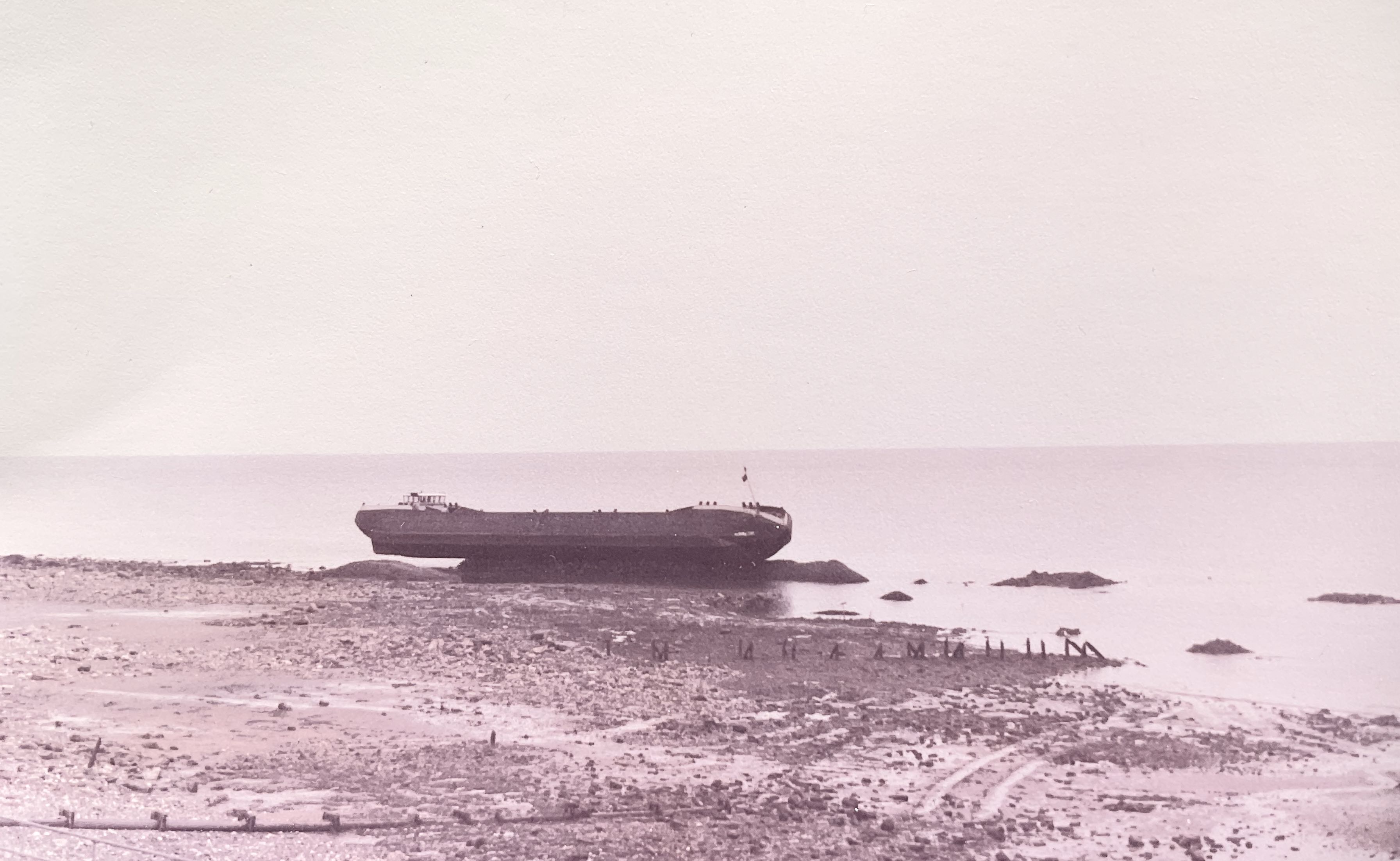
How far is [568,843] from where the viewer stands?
9453 millimetres

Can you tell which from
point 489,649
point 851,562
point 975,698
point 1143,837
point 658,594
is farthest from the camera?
point 851,562

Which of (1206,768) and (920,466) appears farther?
(920,466)

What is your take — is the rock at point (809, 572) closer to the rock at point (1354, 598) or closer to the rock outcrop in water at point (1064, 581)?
the rock outcrop in water at point (1064, 581)

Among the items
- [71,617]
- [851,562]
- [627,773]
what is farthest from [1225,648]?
[71,617]

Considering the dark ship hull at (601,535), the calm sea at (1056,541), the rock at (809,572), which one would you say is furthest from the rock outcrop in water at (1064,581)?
the dark ship hull at (601,535)

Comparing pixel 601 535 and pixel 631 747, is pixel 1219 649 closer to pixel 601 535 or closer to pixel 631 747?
pixel 631 747

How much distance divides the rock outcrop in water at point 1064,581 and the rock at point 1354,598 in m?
6.80

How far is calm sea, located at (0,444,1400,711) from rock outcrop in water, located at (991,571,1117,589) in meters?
0.85

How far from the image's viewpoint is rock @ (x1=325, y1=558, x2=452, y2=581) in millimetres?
28906

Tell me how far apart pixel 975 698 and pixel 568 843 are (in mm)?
8853

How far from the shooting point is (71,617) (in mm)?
18500

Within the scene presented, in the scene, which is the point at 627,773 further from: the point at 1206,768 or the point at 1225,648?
the point at 1225,648

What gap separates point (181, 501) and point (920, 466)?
110 metres

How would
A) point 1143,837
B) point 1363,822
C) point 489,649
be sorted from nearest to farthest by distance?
1. point 1143,837
2. point 1363,822
3. point 489,649
